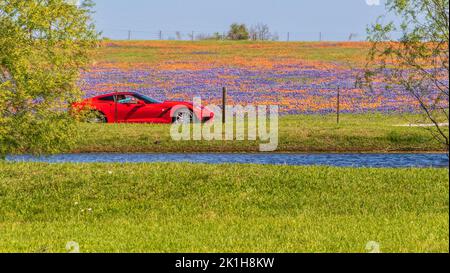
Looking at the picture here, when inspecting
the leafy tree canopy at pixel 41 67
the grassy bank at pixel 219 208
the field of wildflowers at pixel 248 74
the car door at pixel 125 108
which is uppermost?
the leafy tree canopy at pixel 41 67

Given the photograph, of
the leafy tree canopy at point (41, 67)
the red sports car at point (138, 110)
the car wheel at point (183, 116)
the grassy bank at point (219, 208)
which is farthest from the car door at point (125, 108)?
the leafy tree canopy at point (41, 67)

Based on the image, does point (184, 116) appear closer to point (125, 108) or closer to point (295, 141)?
point (125, 108)

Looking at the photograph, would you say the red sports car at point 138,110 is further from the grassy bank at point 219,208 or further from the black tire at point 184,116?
the grassy bank at point 219,208

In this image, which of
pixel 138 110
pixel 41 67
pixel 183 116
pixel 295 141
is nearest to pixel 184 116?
pixel 183 116

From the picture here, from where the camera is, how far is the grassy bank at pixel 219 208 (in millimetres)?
11836

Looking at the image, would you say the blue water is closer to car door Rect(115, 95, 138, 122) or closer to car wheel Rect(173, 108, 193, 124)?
car wheel Rect(173, 108, 193, 124)

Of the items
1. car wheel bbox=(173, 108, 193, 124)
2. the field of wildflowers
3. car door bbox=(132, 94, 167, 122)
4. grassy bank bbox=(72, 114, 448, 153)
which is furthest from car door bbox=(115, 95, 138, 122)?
the field of wildflowers

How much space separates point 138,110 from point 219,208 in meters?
18.7

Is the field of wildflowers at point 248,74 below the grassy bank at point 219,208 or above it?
below

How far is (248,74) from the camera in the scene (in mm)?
59562

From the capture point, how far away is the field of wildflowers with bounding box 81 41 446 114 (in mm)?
45062
